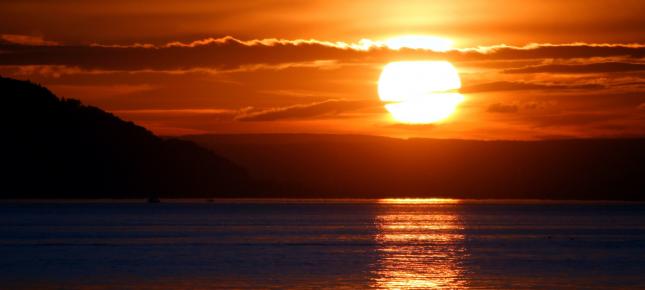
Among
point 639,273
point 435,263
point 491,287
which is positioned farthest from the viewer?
point 435,263

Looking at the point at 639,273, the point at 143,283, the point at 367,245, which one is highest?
the point at 367,245

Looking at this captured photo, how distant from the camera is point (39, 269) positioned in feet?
235

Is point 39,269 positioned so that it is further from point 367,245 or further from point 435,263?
point 367,245

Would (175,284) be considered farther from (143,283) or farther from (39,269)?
(39,269)

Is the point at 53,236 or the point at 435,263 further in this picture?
the point at 53,236

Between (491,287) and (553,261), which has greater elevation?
(553,261)

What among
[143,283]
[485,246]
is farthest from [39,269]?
[485,246]

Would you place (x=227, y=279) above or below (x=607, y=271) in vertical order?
below

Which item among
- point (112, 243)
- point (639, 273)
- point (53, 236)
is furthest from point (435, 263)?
point (53, 236)

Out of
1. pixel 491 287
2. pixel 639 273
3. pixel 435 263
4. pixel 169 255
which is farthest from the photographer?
pixel 169 255

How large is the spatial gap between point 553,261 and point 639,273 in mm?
11823

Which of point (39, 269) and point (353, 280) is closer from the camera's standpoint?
point (353, 280)

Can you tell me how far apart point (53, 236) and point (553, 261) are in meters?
62.8

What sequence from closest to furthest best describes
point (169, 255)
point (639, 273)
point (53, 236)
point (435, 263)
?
1. point (639, 273)
2. point (435, 263)
3. point (169, 255)
4. point (53, 236)
